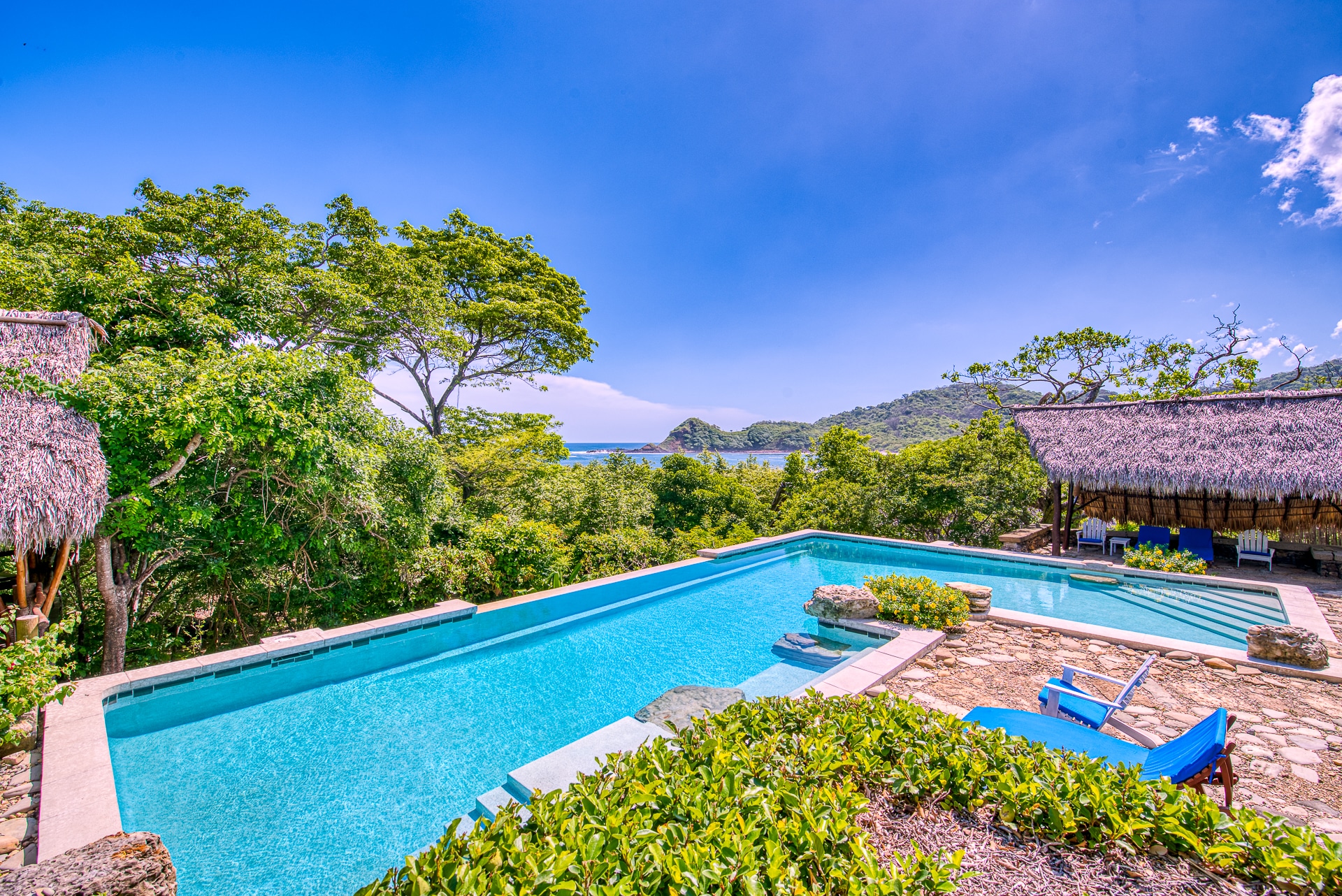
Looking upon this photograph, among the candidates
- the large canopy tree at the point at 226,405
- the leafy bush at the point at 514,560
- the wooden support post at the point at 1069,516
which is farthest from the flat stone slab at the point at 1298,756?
the wooden support post at the point at 1069,516

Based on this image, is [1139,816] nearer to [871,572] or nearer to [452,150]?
[871,572]

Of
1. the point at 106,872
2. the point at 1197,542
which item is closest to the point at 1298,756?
the point at 106,872

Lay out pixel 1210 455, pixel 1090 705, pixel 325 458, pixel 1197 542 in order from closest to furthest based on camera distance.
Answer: pixel 1090 705, pixel 325 458, pixel 1210 455, pixel 1197 542

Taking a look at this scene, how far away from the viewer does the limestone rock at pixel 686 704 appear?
3.86 metres

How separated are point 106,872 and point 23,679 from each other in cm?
224

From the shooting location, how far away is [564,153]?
11320mm

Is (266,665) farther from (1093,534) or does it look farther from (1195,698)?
(1093,534)

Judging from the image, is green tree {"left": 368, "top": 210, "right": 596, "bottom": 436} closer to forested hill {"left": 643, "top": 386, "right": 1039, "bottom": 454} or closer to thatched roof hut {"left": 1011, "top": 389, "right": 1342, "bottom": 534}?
thatched roof hut {"left": 1011, "top": 389, "right": 1342, "bottom": 534}

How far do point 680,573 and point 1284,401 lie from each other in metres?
11.4

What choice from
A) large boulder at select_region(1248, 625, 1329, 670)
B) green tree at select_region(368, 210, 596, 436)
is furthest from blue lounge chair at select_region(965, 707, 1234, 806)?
green tree at select_region(368, 210, 596, 436)

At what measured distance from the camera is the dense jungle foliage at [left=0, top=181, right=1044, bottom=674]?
491 cm

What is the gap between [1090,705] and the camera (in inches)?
140

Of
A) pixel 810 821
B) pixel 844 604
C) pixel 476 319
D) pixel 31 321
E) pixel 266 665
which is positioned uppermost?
pixel 476 319

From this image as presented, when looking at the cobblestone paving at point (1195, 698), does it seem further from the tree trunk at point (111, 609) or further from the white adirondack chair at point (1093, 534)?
the tree trunk at point (111, 609)
